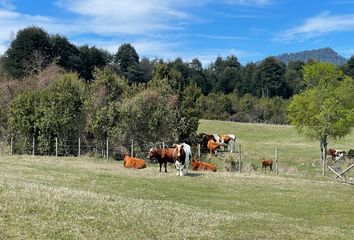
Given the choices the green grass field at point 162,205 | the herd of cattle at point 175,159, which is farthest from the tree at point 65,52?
the green grass field at point 162,205

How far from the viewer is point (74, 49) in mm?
85312

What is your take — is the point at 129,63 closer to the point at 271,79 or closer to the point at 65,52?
the point at 65,52

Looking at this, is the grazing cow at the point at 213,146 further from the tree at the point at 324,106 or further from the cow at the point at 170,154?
the cow at the point at 170,154

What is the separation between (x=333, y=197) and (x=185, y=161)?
776 cm

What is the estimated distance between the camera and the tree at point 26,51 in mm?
71750

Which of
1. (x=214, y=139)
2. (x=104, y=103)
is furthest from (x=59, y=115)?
(x=214, y=139)

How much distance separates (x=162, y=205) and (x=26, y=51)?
214 ft

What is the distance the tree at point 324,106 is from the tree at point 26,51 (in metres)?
40.3

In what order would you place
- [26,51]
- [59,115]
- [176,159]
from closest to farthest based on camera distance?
[176,159] → [59,115] → [26,51]

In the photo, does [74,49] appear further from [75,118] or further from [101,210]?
[101,210]

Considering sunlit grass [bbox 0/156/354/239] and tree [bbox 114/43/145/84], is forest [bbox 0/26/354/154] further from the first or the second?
tree [bbox 114/43/145/84]

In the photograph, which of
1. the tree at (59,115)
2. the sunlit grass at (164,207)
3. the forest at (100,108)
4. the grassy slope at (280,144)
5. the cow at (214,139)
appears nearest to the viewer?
the sunlit grass at (164,207)

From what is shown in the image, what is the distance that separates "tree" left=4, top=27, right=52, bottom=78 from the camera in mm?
71750

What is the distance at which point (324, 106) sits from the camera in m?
41.6
